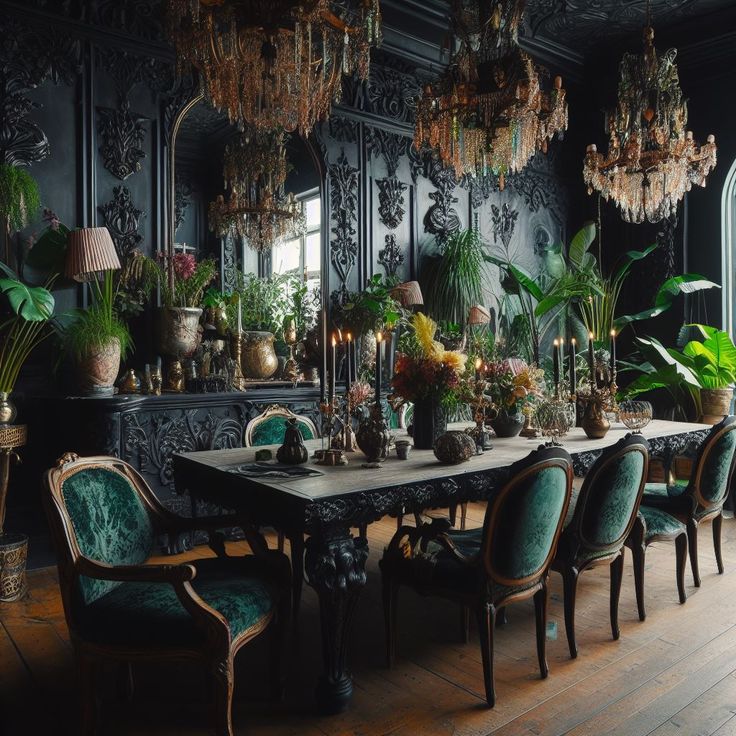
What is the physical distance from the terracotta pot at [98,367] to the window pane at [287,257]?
195 centimetres

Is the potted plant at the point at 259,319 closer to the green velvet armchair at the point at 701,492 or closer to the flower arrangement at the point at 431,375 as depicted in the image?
the flower arrangement at the point at 431,375

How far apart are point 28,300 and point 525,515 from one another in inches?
114

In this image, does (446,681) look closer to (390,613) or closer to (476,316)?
(390,613)

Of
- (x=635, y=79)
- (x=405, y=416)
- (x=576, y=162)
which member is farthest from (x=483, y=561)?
(x=576, y=162)

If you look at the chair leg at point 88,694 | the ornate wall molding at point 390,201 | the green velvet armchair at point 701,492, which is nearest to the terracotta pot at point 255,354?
the ornate wall molding at point 390,201

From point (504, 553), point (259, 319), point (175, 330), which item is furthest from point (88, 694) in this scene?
point (259, 319)

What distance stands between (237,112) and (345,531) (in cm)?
190

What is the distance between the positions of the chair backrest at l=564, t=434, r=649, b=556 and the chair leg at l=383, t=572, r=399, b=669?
738 mm

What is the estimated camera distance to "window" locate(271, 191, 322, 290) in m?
5.78

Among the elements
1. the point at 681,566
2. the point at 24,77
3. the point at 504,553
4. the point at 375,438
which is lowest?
the point at 681,566

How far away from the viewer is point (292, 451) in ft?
9.01

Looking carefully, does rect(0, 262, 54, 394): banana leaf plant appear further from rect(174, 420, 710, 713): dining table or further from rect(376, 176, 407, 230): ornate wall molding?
rect(376, 176, 407, 230): ornate wall molding

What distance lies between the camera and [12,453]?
374cm

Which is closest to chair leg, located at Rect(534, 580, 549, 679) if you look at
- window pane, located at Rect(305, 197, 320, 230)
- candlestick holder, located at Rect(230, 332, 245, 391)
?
candlestick holder, located at Rect(230, 332, 245, 391)
